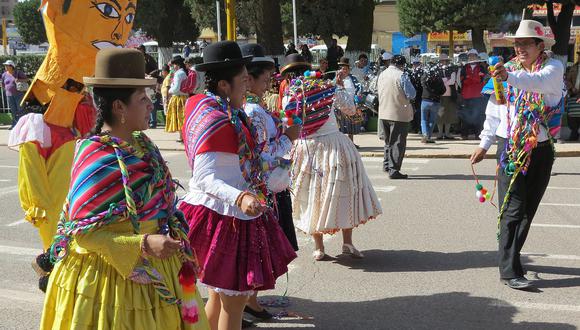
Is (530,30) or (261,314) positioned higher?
(530,30)

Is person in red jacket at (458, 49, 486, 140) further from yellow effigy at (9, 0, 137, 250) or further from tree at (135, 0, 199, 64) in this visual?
tree at (135, 0, 199, 64)

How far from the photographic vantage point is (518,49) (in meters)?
5.83

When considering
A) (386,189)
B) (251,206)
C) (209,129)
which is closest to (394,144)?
(386,189)

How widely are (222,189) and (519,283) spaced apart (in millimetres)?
→ 2975

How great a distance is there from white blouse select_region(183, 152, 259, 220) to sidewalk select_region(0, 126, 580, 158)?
10.1 meters

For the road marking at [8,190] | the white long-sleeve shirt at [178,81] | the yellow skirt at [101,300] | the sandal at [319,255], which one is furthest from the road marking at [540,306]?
the white long-sleeve shirt at [178,81]

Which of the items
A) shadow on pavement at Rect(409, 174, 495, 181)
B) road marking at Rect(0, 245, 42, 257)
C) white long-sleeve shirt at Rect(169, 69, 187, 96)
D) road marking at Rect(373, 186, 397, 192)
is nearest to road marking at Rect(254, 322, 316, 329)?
road marking at Rect(0, 245, 42, 257)

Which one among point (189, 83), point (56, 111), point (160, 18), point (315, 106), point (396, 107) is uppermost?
point (160, 18)

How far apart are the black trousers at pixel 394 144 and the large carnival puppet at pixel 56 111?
6671mm

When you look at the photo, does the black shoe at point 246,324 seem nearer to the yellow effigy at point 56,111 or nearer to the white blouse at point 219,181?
the white blouse at point 219,181

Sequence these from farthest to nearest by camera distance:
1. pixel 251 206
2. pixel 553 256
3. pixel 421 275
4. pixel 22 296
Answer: pixel 553 256
pixel 421 275
pixel 22 296
pixel 251 206

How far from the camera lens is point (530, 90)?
5617mm

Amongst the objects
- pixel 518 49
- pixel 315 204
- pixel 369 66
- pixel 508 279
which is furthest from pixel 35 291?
pixel 369 66

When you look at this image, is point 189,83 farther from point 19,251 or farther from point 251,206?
point 251,206
